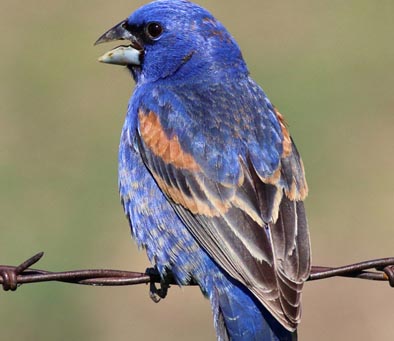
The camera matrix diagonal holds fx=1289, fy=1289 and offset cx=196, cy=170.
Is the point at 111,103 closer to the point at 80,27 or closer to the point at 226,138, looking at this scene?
the point at 80,27

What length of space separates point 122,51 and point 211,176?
1400mm

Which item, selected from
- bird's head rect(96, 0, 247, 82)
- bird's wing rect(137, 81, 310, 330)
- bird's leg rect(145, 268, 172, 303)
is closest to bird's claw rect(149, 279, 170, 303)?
Answer: bird's leg rect(145, 268, 172, 303)

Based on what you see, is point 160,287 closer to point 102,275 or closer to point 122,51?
point 102,275

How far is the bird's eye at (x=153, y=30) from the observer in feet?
25.6

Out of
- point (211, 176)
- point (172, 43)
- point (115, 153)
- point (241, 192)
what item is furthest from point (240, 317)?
point (115, 153)

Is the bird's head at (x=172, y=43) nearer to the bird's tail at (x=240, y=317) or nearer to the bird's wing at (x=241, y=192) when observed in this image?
the bird's wing at (x=241, y=192)

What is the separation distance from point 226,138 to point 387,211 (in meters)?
4.79

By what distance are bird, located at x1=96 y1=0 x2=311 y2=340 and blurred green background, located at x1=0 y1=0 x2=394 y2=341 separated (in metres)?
2.78

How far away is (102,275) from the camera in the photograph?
632 cm

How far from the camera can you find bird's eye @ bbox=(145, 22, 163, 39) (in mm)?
7812

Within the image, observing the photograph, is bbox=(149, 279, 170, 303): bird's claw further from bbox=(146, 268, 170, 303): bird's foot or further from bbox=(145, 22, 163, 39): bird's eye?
bbox=(145, 22, 163, 39): bird's eye

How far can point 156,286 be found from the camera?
763 cm

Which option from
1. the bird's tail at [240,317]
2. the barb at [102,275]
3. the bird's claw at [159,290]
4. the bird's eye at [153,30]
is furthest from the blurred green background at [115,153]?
the barb at [102,275]

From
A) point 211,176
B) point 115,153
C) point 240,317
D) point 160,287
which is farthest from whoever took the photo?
point 115,153
